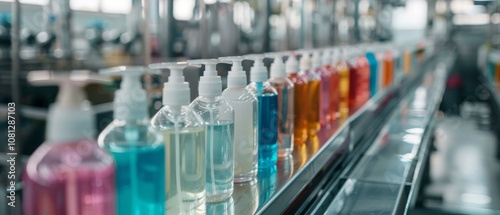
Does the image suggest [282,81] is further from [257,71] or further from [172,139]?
[172,139]

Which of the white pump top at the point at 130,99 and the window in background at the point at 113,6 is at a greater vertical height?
the window in background at the point at 113,6

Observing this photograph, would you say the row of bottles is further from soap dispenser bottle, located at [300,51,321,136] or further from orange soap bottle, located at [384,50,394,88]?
orange soap bottle, located at [384,50,394,88]

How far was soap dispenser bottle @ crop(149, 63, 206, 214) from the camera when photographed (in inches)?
28.4

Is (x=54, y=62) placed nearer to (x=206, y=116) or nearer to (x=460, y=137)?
(x=206, y=116)

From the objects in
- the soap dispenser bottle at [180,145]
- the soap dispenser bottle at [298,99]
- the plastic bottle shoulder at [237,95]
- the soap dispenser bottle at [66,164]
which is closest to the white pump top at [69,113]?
the soap dispenser bottle at [66,164]

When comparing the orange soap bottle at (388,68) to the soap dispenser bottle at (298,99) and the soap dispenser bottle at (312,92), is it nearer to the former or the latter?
the soap dispenser bottle at (312,92)

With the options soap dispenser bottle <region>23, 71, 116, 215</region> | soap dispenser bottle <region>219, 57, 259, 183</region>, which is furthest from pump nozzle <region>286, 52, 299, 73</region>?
soap dispenser bottle <region>23, 71, 116, 215</region>

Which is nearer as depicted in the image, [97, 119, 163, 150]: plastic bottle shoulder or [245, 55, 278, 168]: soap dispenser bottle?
[97, 119, 163, 150]: plastic bottle shoulder

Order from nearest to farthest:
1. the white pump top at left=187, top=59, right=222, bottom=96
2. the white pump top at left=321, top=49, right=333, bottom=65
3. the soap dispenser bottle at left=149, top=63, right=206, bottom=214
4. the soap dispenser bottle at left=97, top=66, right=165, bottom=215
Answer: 1. the soap dispenser bottle at left=97, top=66, right=165, bottom=215
2. the soap dispenser bottle at left=149, top=63, right=206, bottom=214
3. the white pump top at left=187, top=59, right=222, bottom=96
4. the white pump top at left=321, top=49, right=333, bottom=65

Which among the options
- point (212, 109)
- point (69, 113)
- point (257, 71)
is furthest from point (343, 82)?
point (69, 113)

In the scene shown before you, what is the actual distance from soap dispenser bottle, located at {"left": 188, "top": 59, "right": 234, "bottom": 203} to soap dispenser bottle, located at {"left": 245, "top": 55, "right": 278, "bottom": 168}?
17cm

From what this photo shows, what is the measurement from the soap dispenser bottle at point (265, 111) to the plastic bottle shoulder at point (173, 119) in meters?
0.29

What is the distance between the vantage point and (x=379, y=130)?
2.05 meters

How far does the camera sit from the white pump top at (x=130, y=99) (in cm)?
60
